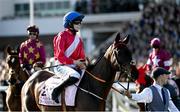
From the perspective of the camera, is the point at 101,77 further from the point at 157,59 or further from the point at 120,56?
the point at 157,59

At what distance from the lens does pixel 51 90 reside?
9.45 metres

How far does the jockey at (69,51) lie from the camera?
927cm

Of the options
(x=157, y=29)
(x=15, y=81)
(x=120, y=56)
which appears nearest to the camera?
(x=120, y=56)

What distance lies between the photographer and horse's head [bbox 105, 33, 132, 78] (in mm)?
8695

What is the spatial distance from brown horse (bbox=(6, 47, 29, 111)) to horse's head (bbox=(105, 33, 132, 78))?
3455 millimetres

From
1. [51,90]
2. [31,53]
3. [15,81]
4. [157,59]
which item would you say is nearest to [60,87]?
[51,90]

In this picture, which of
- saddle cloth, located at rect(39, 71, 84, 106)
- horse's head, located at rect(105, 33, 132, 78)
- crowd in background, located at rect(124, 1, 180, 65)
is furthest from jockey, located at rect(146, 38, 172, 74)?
crowd in background, located at rect(124, 1, 180, 65)

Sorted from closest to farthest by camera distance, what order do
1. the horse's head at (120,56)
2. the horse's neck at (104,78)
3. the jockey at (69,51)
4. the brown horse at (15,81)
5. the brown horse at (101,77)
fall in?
the horse's head at (120,56)
the brown horse at (101,77)
the horse's neck at (104,78)
the jockey at (69,51)
the brown horse at (15,81)

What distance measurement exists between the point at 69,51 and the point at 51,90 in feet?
2.24

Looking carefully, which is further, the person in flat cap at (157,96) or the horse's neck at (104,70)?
the horse's neck at (104,70)

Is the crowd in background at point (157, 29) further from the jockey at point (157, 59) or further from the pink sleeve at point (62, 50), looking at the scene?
the pink sleeve at point (62, 50)

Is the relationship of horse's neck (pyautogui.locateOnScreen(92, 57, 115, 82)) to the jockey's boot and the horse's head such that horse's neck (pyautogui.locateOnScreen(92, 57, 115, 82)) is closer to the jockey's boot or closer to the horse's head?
the horse's head

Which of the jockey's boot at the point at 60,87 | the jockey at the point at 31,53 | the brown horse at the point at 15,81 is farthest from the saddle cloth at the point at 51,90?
the jockey at the point at 31,53

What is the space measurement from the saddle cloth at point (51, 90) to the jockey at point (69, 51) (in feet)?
0.33
